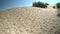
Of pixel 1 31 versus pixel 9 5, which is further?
pixel 9 5

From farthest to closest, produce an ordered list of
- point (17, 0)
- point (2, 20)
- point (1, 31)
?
1. point (17, 0)
2. point (2, 20)
3. point (1, 31)

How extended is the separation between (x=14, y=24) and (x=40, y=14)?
239 centimetres

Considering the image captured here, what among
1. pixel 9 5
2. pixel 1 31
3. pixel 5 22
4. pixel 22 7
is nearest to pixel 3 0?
pixel 9 5

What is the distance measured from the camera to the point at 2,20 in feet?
28.6

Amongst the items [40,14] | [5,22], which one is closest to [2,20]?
[5,22]

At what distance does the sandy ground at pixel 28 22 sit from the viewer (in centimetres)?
782

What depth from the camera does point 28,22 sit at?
8.89 m

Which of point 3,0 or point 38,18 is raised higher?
point 3,0

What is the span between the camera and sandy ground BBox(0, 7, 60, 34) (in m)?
7.82

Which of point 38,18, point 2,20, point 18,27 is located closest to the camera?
point 18,27

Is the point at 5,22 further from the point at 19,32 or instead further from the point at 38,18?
the point at 38,18

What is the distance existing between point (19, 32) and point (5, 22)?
4.06 ft

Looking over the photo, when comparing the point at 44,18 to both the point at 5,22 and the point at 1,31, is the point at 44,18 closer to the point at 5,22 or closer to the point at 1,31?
the point at 5,22

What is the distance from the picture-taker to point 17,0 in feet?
35.8
